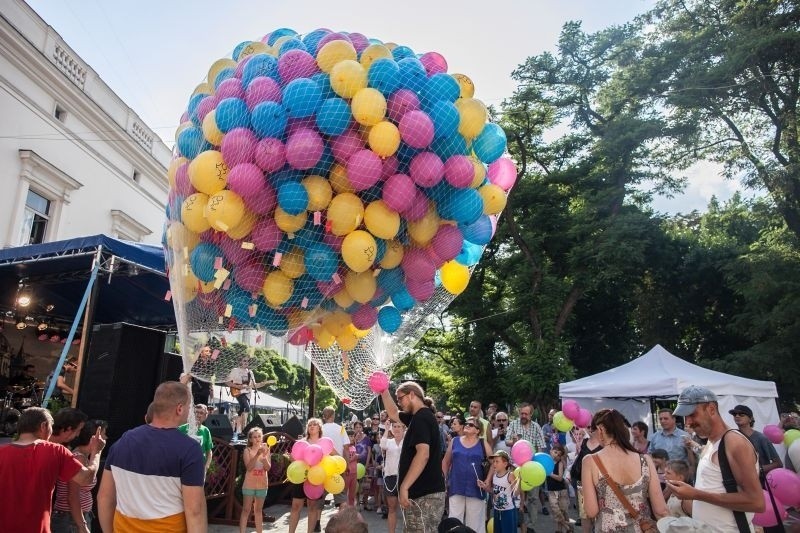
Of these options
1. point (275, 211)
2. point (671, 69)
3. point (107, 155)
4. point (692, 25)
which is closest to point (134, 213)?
point (107, 155)

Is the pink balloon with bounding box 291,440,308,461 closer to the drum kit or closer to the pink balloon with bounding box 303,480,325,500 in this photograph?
the pink balloon with bounding box 303,480,325,500

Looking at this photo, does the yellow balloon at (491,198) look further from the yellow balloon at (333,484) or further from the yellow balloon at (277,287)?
the yellow balloon at (333,484)

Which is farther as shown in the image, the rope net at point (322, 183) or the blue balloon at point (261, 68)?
the blue balloon at point (261, 68)

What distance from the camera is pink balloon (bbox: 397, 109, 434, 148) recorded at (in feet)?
10.3

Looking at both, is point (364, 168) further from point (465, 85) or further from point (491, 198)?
point (465, 85)

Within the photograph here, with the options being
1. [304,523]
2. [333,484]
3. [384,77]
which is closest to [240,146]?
[384,77]

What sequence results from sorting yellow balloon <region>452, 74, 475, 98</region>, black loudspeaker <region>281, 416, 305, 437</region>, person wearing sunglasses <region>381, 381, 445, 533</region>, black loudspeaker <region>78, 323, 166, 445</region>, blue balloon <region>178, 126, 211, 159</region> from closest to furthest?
blue balloon <region>178, 126, 211, 159</region> < yellow balloon <region>452, 74, 475, 98</region> < person wearing sunglasses <region>381, 381, 445, 533</region> < black loudspeaker <region>78, 323, 166, 445</region> < black loudspeaker <region>281, 416, 305, 437</region>

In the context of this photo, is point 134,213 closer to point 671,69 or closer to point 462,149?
point 462,149

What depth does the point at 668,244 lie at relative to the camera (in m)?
21.2

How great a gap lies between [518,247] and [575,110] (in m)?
6.45

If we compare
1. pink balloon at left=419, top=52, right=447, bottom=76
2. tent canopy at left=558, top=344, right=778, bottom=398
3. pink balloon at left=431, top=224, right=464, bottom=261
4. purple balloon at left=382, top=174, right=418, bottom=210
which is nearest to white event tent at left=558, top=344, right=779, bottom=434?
tent canopy at left=558, top=344, right=778, bottom=398

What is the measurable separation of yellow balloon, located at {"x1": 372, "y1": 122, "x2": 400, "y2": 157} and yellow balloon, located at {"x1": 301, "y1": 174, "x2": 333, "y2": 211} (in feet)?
1.23

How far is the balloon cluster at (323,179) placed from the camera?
313 centimetres

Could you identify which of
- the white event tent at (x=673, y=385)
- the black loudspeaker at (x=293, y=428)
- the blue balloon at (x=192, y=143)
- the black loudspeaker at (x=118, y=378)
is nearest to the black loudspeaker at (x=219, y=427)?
the black loudspeaker at (x=293, y=428)
